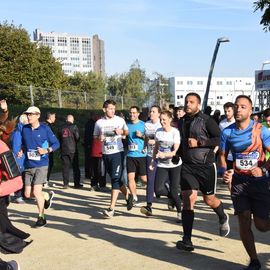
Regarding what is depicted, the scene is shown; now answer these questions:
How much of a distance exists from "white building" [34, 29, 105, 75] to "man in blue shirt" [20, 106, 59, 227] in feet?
588

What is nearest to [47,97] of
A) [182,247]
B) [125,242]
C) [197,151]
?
[125,242]

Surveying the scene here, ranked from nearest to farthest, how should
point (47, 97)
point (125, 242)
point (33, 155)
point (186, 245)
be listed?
point (186, 245)
point (125, 242)
point (33, 155)
point (47, 97)

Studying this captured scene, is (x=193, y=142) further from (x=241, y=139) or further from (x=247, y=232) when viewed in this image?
(x=247, y=232)

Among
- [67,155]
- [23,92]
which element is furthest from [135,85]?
[67,155]

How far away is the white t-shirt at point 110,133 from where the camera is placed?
8367 millimetres

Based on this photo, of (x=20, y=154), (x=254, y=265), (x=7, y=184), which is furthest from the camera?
(x=20, y=154)

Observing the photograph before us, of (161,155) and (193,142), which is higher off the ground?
(193,142)

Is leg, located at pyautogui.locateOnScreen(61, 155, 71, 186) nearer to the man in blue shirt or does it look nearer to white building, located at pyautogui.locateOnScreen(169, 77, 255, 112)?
the man in blue shirt

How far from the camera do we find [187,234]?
583cm

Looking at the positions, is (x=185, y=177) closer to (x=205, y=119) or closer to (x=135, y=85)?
(x=205, y=119)

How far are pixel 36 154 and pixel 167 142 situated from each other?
2.11 m

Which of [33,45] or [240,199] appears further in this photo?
[33,45]

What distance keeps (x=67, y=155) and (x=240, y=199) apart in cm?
792

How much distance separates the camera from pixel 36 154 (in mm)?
7723
